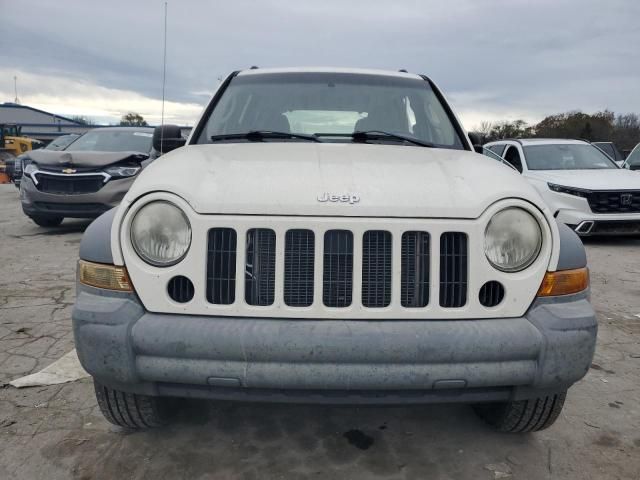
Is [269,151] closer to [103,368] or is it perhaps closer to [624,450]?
[103,368]

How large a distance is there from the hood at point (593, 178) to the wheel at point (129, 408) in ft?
22.7

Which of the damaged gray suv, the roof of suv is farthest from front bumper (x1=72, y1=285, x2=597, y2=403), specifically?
the damaged gray suv

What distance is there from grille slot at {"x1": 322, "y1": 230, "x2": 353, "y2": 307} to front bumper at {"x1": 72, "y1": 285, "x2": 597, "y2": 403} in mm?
101

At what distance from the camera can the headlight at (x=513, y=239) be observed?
2053mm

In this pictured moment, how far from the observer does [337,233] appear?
2.00 metres

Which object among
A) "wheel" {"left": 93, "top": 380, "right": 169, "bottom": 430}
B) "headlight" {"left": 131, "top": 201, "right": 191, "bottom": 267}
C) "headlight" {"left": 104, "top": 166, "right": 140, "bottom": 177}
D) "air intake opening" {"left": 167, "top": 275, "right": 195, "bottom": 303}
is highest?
"headlight" {"left": 104, "top": 166, "right": 140, "bottom": 177}

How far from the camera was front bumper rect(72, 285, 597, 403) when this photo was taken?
1.88m

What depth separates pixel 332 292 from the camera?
6.61ft

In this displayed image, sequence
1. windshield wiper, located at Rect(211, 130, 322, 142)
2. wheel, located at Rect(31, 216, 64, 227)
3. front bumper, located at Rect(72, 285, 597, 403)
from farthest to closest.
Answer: wheel, located at Rect(31, 216, 64, 227) < windshield wiper, located at Rect(211, 130, 322, 142) < front bumper, located at Rect(72, 285, 597, 403)

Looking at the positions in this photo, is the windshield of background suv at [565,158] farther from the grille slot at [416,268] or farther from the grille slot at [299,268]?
the grille slot at [299,268]

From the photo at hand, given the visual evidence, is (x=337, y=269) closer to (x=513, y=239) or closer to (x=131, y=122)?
(x=513, y=239)

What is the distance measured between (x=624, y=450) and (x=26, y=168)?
322 inches

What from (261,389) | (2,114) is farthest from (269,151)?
(2,114)

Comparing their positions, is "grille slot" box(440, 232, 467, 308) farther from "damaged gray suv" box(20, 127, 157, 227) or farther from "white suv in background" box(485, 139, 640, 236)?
"damaged gray suv" box(20, 127, 157, 227)
